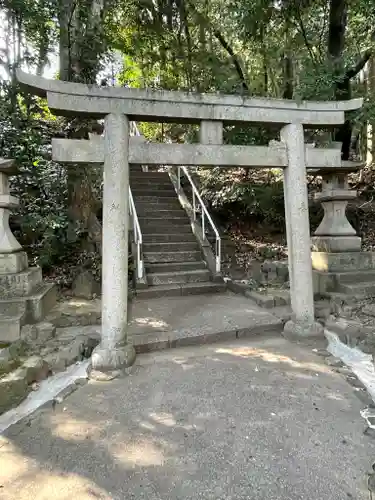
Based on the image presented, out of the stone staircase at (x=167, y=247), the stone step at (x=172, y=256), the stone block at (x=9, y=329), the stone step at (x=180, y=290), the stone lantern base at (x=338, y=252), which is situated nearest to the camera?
the stone block at (x=9, y=329)

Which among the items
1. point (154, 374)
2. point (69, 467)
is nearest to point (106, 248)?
point (154, 374)

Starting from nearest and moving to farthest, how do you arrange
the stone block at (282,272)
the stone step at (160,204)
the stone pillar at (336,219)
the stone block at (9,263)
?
1. the stone block at (9,263)
2. the stone pillar at (336,219)
3. the stone block at (282,272)
4. the stone step at (160,204)

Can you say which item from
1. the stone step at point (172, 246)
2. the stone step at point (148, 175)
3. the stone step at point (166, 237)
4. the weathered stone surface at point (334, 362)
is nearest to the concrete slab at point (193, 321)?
the weathered stone surface at point (334, 362)

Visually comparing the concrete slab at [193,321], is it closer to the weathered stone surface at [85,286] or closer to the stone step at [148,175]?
the weathered stone surface at [85,286]

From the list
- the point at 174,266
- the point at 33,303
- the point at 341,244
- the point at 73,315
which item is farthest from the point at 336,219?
the point at 33,303

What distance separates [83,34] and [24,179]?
3052 mm

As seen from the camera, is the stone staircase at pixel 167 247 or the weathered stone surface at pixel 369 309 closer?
the weathered stone surface at pixel 369 309

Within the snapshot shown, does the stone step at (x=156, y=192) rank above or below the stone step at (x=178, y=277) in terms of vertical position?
above

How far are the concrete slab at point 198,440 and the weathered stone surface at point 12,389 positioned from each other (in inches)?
14.2

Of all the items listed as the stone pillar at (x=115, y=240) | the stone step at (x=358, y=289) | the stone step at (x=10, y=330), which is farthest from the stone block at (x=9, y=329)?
the stone step at (x=358, y=289)

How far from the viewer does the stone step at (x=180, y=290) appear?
20.3ft

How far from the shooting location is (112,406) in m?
2.86

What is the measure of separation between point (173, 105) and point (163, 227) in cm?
442

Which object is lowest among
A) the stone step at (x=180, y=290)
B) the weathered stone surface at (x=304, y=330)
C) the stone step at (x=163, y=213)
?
the weathered stone surface at (x=304, y=330)
